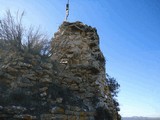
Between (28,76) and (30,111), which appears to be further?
(28,76)

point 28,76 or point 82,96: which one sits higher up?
point 28,76

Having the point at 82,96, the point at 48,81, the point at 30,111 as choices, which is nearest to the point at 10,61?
the point at 48,81

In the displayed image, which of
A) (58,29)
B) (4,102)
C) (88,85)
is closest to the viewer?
(4,102)

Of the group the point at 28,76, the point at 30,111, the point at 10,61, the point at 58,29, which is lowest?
the point at 30,111

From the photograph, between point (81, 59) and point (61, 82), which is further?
point (81, 59)

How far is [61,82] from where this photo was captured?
15.8ft

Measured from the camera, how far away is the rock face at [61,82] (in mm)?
3877

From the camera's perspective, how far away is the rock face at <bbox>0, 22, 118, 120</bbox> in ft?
12.7

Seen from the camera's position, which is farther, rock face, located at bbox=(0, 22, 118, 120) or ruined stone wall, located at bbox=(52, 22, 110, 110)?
ruined stone wall, located at bbox=(52, 22, 110, 110)

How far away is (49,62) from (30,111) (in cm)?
146

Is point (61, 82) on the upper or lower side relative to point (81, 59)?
lower

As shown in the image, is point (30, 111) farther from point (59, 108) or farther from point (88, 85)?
point (88, 85)

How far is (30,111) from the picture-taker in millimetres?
3785

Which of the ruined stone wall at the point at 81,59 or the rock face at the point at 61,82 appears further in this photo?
the ruined stone wall at the point at 81,59
